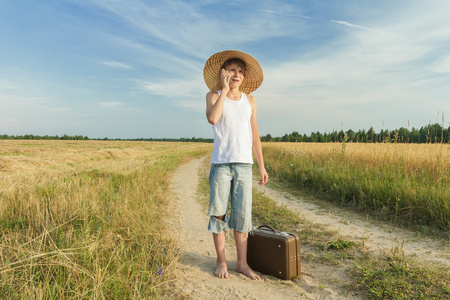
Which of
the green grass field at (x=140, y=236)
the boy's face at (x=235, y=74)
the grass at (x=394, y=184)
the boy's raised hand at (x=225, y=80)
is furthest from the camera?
the grass at (x=394, y=184)

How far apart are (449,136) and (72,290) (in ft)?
37.2

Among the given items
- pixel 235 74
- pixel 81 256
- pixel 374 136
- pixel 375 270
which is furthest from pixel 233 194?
pixel 374 136

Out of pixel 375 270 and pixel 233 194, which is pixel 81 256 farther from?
pixel 375 270

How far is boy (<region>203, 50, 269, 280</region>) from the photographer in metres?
3.01

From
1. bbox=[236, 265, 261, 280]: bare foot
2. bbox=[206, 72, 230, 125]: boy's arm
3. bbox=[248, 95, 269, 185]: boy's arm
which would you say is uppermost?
bbox=[206, 72, 230, 125]: boy's arm

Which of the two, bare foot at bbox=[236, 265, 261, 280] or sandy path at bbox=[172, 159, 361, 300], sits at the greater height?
bare foot at bbox=[236, 265, 261, 280]

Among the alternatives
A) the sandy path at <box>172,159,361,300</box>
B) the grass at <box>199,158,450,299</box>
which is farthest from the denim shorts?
the grass at <box>199,158,450,299</box>

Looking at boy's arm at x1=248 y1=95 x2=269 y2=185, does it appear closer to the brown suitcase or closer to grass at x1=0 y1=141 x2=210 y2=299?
the brown suitcase

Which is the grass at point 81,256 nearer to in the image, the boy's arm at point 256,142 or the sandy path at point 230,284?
the sandy path at point 230,284

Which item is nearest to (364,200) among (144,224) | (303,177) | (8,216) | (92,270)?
(303,177)

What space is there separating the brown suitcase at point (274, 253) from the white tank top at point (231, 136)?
3.19 feet

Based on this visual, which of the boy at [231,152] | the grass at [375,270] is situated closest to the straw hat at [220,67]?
the boy at [231,152]

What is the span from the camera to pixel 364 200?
6773 mm

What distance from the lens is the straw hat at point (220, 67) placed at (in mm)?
3195
